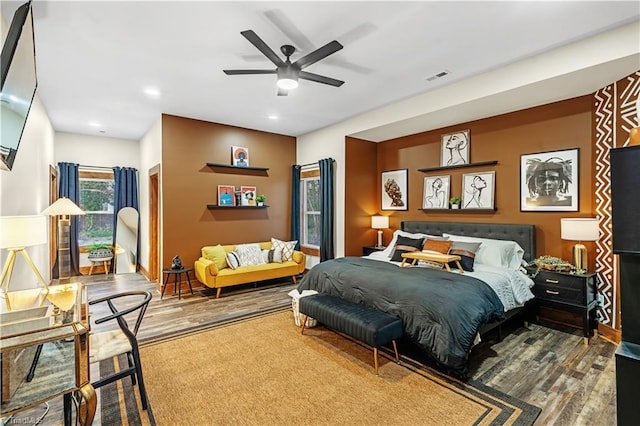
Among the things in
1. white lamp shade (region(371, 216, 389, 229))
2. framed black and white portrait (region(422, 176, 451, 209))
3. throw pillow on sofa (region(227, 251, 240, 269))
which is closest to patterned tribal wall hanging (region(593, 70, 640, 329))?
framed black and white portrait (region(422, 176, 451, 209))

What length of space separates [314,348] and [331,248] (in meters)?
2.73

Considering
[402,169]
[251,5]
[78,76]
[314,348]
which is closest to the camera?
[251,5]

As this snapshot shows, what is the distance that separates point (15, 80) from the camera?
2156mm

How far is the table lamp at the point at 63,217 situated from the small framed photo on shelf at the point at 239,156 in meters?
2.49

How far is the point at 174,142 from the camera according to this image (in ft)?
17.4

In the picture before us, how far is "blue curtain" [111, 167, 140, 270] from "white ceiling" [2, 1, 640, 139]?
230cm

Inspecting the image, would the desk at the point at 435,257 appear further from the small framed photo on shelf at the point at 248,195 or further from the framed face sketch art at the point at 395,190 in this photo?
the small framed photo on shelf at the point at 248,195

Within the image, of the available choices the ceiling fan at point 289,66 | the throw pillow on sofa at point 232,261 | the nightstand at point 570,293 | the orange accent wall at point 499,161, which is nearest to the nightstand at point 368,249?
the orange accent wall at point 499,161

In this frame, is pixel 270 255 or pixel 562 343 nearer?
pixel 562 343

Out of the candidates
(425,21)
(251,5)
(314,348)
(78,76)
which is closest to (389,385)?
(314,348)

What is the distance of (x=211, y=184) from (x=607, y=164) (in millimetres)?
5568

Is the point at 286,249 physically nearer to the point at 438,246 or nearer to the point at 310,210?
the point at 310,210

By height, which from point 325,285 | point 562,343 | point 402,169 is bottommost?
point 562,343

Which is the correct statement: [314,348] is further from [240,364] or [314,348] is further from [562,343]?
[562,343]
